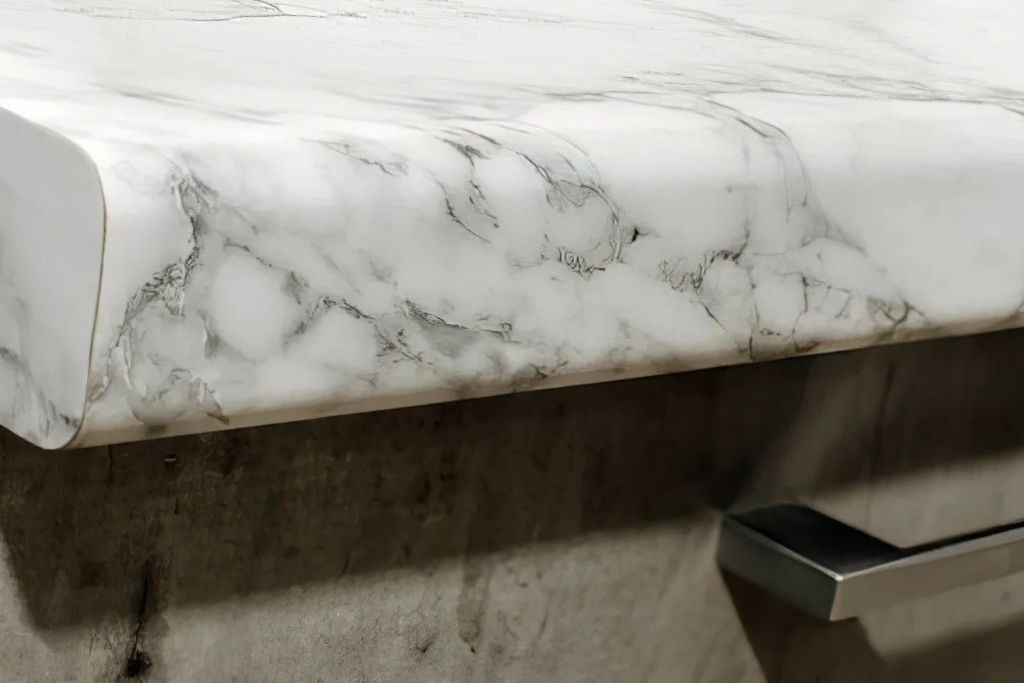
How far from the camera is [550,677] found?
0.82 feet

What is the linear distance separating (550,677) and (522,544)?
1.3 inches

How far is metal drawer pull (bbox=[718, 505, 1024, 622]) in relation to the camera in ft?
0.79

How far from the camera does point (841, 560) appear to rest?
0.80 ft

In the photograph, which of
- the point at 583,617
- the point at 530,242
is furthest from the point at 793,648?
the point at 530,242

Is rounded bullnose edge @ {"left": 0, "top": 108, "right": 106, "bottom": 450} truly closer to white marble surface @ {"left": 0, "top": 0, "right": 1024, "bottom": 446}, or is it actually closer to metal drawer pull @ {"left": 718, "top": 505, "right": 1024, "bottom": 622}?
white marble surface @ {"left": 0, "top": 0, "right": 1024, "bottom": 446}

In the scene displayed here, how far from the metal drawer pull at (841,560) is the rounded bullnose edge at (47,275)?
0.16 meters

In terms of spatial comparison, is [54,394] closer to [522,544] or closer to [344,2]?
[522,544]

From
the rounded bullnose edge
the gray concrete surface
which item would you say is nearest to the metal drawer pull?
the gray concrete surface

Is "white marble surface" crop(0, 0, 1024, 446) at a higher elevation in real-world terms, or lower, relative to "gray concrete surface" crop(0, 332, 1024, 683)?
higher

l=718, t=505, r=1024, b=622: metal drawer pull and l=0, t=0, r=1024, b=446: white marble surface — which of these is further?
l=718, t=505, r=1024, b=622: metal drawer pull

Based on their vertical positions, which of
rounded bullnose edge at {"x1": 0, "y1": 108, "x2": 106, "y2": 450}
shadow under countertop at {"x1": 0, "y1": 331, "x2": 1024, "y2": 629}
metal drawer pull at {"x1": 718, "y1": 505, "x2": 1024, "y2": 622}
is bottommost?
metal drawer pull at {"x1": 718, "y1": 505, "x2": 1024, "y2": 622}

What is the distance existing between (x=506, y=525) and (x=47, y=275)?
12 cm

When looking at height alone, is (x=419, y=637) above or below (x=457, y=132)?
below

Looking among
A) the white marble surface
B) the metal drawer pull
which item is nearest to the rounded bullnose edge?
the white marble surface
